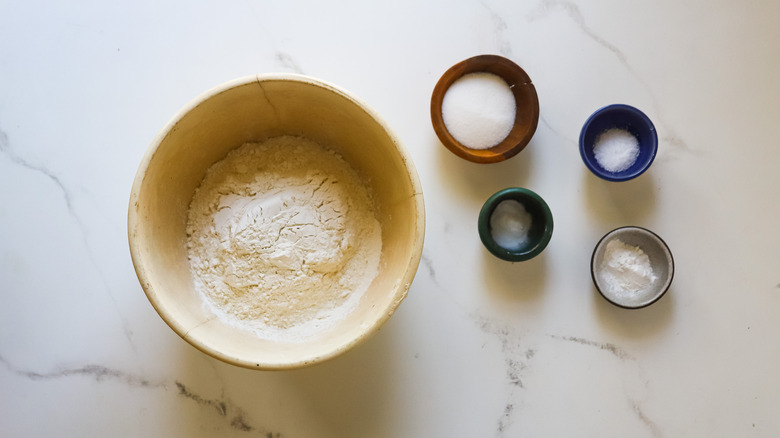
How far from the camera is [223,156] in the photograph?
40.1 inches

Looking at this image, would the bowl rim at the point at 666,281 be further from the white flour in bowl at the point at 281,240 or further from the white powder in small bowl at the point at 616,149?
the white flour in bowl at the point at 281,240

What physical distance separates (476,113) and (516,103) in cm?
8

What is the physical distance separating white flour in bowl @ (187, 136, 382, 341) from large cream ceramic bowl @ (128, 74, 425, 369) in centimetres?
2

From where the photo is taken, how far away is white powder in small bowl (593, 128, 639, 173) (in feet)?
3.45

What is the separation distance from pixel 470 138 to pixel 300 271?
38 cm

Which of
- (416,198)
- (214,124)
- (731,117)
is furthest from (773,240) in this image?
(214,124)

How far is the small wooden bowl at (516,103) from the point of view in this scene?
102 cm

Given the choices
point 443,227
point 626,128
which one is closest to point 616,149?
point 626,128

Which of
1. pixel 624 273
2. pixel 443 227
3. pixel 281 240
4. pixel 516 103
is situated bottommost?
pixel 281 240

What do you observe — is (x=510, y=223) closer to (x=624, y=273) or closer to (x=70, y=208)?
(x=624, y=273)

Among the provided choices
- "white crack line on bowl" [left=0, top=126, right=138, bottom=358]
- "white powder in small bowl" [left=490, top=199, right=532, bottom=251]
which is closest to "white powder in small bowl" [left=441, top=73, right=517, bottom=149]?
"white powder in small bowl" [left=490, top=199, right=532, bottom=251]

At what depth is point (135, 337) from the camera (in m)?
1.04

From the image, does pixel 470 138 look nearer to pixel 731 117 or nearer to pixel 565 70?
pixel 565 70

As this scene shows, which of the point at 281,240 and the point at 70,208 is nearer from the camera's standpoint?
the point at 281,240
